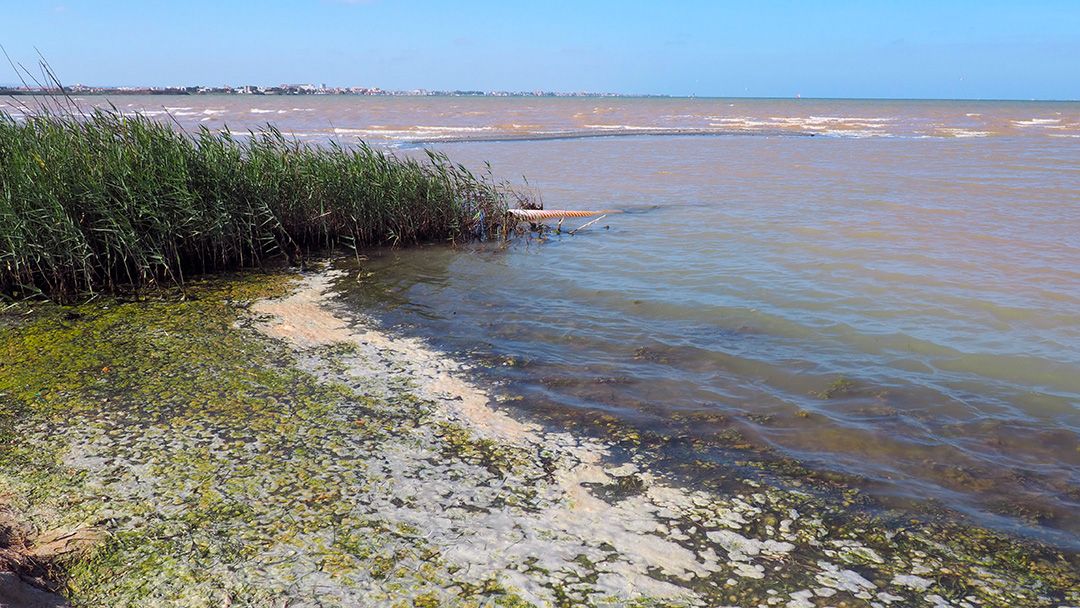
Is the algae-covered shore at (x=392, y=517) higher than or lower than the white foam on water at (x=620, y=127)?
lower

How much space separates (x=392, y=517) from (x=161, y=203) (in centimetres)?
546

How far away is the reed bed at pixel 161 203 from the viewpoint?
23.4ft

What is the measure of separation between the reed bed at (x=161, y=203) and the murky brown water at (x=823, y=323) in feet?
3.32

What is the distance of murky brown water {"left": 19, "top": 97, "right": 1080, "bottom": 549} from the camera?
15.8 ft

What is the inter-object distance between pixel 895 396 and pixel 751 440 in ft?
4.91

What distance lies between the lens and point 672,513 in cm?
383

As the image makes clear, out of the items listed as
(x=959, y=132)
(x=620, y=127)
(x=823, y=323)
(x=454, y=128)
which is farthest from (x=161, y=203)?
(x=959, y=132)

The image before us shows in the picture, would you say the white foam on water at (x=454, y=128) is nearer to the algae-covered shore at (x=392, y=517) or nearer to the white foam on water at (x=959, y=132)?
the white foam on water at (x=959, y=132)

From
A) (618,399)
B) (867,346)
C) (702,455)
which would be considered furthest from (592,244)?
(702,455)

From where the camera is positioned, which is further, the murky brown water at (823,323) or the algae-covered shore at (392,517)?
the murky brown water at (823,323)

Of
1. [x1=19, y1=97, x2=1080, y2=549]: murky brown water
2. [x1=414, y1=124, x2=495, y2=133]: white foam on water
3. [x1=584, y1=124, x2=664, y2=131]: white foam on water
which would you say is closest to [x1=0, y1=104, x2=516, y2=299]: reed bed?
[x1=19, y1=97, x2=1080, y2=549]: murky brown water

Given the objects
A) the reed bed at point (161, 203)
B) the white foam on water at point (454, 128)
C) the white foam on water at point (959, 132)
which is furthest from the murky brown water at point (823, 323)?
the white foam on water at point (454, 128)

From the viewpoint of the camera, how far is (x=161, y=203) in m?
7.71

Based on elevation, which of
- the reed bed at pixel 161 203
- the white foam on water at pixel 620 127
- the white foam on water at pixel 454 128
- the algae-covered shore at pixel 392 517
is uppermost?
the white foam on water at pixel 620 127
